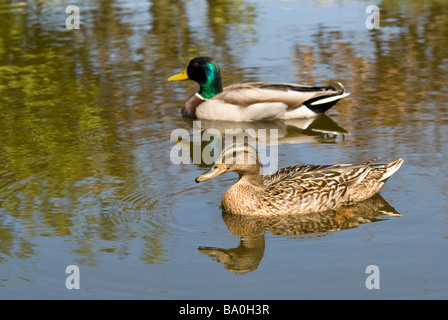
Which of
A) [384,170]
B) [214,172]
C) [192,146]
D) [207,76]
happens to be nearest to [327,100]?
[207,76]

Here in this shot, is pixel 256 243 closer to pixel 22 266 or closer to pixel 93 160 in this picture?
pixel 22 266

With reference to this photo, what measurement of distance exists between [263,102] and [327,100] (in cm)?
90

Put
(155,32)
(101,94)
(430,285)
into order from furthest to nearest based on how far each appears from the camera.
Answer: (155,32) < (101,94) < (430,285)

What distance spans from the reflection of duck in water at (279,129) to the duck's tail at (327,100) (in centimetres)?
13

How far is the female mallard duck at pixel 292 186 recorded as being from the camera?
8.08 m

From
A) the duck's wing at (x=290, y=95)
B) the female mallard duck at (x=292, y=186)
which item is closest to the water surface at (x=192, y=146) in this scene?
the female mallard duck at (x=292, y=186)

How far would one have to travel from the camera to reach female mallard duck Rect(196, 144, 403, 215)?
8078 mm

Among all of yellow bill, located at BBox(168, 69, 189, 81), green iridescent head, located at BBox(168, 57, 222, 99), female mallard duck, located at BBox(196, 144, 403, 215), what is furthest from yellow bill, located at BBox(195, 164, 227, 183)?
yellow bill, located at BBox(168, 69, 189, 81)

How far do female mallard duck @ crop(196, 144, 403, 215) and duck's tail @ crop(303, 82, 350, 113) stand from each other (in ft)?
11.8

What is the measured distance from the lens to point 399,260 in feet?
22.2

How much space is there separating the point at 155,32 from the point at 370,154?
28.4 feet

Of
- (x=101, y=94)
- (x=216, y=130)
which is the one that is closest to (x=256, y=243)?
(x=216, y=130)

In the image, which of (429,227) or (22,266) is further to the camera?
(429,227)

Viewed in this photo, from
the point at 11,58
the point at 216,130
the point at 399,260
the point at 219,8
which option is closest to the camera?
the point at 399,260
